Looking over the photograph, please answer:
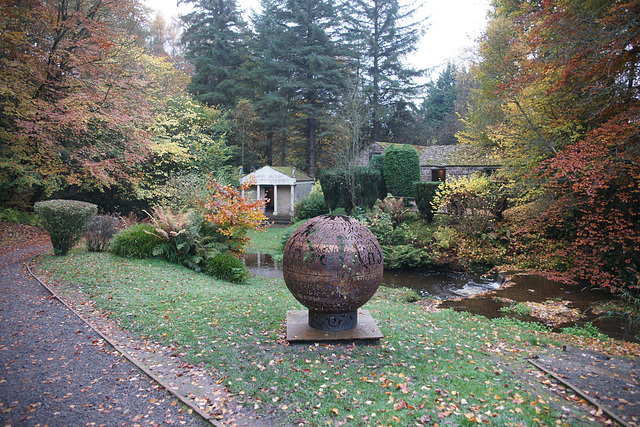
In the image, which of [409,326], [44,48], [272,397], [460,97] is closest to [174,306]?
[272,397]

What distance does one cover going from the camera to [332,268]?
4809 mm

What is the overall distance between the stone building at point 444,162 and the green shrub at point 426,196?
542 cm

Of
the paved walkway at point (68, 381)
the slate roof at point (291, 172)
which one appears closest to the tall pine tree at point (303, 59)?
the slate roof at point (291, 172)

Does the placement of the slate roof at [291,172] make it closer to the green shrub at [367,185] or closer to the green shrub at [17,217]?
the green shrub at [367,185]

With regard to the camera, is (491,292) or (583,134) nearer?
(491,292)

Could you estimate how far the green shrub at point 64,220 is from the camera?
9.09m

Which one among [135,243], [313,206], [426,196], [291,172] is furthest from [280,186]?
[135,243]

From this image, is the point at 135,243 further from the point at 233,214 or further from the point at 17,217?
the point at 17,217

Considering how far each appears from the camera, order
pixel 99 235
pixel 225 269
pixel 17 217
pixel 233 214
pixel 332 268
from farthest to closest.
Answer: pixel 17 217 → pixel 99 235 → pixel 233 214 → pixel 225 269 → pixel 332 268

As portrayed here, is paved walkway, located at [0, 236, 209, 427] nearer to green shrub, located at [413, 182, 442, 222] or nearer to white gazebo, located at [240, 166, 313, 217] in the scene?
green shrub, located at [413, 182, 442, 222]

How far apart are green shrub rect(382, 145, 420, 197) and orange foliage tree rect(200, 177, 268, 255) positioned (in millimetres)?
11856

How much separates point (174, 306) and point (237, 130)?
Result: 23.0 m

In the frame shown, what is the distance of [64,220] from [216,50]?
2336 cm

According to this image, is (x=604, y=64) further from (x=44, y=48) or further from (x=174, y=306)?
(x=44, y=48)
